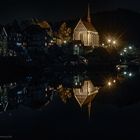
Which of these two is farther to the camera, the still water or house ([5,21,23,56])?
house ([5,21,23,56])

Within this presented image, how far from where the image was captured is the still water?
16141 millimetres

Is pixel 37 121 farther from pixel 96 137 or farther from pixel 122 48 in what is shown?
pixel 122 48

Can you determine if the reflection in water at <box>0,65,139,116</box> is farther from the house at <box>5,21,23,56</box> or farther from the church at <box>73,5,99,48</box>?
the church at <box>73,5,99,48</box>

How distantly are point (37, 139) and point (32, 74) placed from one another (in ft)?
117

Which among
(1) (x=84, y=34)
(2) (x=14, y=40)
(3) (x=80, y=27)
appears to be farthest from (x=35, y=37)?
(3) (x=80, y=27)

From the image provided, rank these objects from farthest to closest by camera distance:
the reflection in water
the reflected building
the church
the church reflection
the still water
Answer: the church < the reflected building < the reflection in water < the church reflection < the still water

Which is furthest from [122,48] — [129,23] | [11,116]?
[11,116]

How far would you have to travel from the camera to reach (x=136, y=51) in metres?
94.9

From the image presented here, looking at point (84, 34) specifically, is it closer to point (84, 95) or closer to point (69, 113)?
point (84, 95)

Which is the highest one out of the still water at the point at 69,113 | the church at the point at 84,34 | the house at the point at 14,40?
the church at the point at 84,34

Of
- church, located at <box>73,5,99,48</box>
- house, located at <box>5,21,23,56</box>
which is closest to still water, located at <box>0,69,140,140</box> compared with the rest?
house, located at <box>5,21,23,56</box>

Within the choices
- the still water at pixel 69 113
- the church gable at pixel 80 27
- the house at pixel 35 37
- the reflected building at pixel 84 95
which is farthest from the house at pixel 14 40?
the still water at pixel 69 113

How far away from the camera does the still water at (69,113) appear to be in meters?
16.1

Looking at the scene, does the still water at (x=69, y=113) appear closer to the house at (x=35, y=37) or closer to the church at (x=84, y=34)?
the house at (x=35, y=37)
